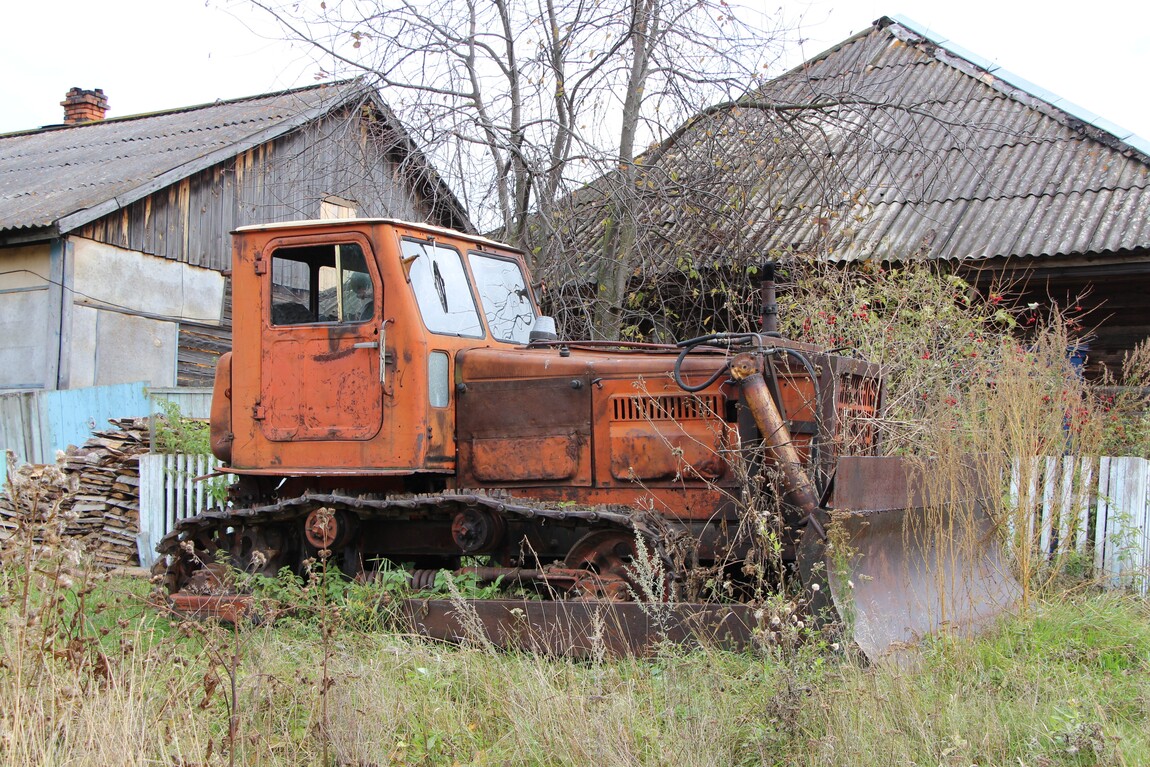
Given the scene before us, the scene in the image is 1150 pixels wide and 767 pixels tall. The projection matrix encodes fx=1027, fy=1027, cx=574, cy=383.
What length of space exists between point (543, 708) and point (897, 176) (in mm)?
11510

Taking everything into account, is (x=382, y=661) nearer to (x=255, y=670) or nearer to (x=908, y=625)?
(x=255, y=670)

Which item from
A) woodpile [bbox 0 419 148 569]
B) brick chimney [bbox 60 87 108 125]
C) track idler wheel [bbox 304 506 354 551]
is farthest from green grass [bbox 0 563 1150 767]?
brick chimney [bbox 60 87 108 125]

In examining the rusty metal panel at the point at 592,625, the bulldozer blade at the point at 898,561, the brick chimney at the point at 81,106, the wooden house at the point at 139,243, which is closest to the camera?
the bulldozer blade at the point at 898,561

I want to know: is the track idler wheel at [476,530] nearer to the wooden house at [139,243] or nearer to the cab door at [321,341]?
the cab door at [321,341]

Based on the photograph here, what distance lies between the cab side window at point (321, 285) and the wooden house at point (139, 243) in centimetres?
488

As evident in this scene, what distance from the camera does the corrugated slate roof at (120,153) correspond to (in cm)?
1349

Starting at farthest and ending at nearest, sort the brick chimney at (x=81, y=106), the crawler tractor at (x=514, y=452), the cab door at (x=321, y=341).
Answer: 1. the brick chimney at (x=81, y=106)
2. the cab door at (x=321, y=341)
3. the crawler tractor at (x=514, y=452)

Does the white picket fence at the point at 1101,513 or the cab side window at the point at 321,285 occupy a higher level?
the cab side window at the point at 321,285

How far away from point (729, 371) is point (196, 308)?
11.7 meters

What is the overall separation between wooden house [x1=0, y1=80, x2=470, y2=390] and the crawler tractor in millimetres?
5046

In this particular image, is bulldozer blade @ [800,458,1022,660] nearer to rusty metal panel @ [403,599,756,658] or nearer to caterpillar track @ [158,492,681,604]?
rusty metal panel @ [403,599,756,658]

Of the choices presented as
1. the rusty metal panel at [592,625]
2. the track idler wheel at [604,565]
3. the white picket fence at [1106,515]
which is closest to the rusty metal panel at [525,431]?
the track idler wheel at [604,565]

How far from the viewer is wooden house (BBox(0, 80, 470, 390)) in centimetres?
1345

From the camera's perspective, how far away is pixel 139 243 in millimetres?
14234
